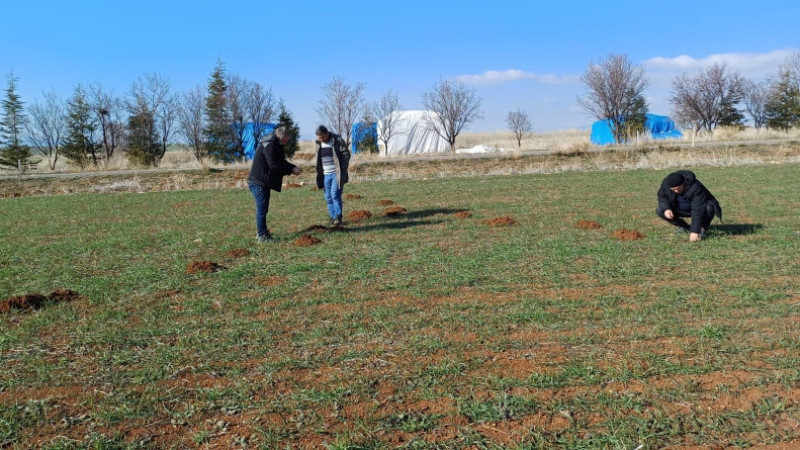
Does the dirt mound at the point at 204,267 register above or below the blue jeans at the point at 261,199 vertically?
below

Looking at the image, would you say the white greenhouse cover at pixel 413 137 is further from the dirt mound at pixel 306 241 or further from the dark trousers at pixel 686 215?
the dark trousers at pixel 686 215

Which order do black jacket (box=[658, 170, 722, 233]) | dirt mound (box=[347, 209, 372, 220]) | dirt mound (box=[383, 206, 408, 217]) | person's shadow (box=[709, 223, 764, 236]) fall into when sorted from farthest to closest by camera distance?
1. dirt mound (box=[383, 206, 408, 217])
2. dirt mound (box=[347, 209, 372, 220])
3. person's shadow (box=[709, 223, 764, 236])
4. black jacket (box=[658, 170, 722, 233])

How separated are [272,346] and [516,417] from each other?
2145 mm

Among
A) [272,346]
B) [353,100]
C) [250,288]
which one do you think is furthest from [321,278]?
[353,100]

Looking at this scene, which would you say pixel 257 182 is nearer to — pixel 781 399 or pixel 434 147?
pixel 781 399

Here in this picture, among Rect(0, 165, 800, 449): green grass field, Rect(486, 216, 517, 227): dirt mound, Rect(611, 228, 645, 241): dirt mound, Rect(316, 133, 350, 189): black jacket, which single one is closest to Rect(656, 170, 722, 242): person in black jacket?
Rect(0, 165, 800, 449): green grass field

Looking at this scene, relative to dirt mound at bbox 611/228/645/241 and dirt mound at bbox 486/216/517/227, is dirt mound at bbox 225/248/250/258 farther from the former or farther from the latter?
dirt mound at bbox 611/228/645/241

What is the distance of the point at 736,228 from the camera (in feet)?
31.3

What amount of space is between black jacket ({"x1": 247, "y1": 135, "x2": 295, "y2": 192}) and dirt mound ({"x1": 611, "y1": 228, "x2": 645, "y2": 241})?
5.41 m

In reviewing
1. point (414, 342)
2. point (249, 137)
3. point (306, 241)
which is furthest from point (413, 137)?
point (414, 342)

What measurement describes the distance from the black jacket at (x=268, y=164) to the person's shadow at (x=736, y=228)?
702cm

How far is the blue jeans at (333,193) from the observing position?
10720 mm

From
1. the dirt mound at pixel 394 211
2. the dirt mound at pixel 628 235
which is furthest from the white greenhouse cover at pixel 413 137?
the dirt mound at pixel 628 235

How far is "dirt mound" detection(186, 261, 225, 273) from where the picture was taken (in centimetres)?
762
